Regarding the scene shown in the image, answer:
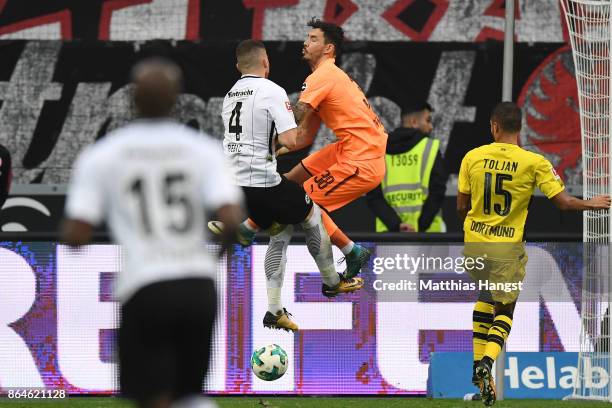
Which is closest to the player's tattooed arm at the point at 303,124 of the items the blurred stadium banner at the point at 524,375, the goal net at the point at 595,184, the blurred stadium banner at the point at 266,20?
the blurred stadium banner at the point at 524,375

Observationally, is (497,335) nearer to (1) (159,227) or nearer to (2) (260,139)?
(2) (260,139)

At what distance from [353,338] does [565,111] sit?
167 inches

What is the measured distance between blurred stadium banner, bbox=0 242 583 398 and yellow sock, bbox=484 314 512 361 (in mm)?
1031

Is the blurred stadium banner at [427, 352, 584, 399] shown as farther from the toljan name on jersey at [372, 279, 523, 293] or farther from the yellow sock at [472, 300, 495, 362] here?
the yellow sock at [472, 300, 495, 362]

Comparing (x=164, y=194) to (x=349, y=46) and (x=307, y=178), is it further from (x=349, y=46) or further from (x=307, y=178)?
(x=349, y=46)

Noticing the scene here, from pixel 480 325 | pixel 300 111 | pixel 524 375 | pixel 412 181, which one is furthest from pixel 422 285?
pixel 300 111

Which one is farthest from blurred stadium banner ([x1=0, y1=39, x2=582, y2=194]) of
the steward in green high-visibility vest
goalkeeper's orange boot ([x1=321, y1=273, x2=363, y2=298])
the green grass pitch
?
goalkeeper's orange boot ([x1=321, y1=273, x2=363, y2=298])

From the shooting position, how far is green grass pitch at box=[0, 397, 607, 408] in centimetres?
1010

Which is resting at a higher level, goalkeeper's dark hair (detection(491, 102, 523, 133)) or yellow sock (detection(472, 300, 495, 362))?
goalkeeper's dark hair (detection(491, 102, 523, 133))

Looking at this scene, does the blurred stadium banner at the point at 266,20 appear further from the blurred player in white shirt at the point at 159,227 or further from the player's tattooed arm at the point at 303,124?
the blurred player in white shirt at the point at 159,227

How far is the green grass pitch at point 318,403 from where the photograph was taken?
1010 centimetres

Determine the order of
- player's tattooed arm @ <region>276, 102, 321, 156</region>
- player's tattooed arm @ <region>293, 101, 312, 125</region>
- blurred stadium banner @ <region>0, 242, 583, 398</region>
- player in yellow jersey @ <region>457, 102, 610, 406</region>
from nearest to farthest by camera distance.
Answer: player's tattooed arm @ <region>276, 102, 321, 156</region> → player's tattooed arm @ <region>293, 101, 312, 125</region> → player in yellow jersey @ <region>457, 102, 610, 406</region> → blurred stadium banner @ <region>0, 242, 583, 398</region>

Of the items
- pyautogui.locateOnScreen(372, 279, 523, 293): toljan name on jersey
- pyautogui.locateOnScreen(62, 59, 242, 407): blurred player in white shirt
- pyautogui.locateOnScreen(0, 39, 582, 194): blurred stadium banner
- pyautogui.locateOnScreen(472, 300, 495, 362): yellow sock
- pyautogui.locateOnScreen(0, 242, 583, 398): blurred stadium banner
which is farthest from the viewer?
pyautogui.locateOnScreen(0, 39, 582, 194): blurred stadium banner

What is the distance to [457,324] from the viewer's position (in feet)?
36.2
